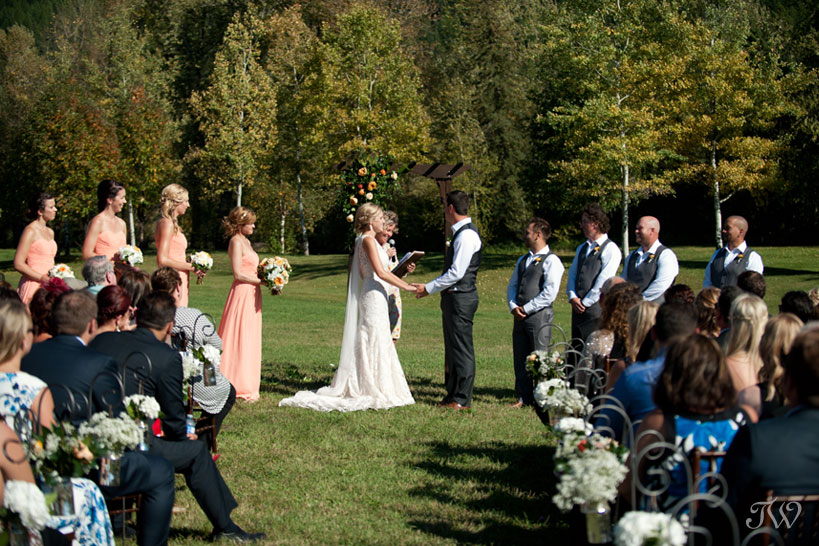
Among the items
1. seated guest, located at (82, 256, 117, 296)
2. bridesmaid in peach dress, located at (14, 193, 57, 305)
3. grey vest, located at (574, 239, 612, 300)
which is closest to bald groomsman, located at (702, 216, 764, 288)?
grey vest, located at (574, 239, 612, 300)

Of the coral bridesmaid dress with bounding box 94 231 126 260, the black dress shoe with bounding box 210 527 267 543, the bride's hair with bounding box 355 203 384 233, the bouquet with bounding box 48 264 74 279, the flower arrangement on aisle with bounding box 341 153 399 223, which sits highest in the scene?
the flower arrangement on aisle with bounding box 341 153 399 223

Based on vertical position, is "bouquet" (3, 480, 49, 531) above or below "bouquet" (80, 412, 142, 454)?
below

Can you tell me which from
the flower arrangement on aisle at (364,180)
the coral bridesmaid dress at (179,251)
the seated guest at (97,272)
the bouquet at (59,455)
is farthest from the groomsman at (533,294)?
the bouquet at (59,455)

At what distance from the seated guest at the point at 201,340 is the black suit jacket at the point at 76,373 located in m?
1.99

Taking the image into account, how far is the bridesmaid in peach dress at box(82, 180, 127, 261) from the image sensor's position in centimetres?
948

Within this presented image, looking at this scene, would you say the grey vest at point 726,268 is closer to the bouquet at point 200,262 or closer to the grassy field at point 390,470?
the grassy field at point 390,470

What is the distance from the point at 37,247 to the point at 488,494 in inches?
253

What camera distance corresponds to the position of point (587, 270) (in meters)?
10.1

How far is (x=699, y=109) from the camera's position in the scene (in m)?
34.8

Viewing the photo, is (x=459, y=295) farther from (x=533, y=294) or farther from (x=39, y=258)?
(x=39, y=258)

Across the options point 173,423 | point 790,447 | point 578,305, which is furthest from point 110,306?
point 578,305

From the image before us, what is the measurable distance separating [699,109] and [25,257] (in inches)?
1208

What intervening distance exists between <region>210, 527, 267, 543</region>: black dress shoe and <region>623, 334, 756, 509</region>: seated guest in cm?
281

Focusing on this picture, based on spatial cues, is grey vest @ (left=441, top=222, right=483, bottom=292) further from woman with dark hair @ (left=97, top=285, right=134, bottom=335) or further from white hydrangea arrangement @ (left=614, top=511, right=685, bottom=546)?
white hydrangea arrangement @ (left=614, top=511, right=685, bottom=546)
